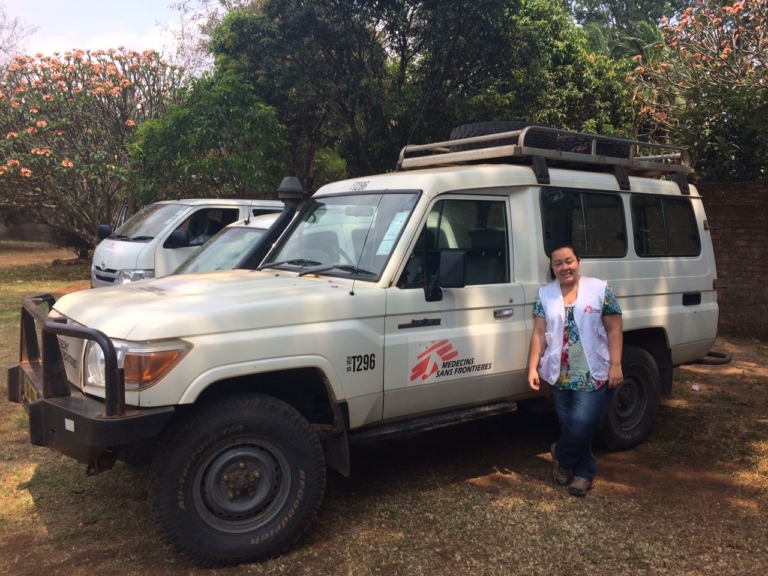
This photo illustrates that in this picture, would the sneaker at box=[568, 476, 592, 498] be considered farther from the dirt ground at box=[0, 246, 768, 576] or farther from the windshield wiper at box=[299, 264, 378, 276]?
the windshield wiper at box=[299, 264, 378, 276]

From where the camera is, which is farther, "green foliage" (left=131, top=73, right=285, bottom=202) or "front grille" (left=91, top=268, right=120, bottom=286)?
"green foliage" (left=131, top=73, right=285, bottom=202)

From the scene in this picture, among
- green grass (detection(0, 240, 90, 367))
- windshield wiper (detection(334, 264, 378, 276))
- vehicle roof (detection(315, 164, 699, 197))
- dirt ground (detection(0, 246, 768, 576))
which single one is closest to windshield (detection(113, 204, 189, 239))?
green grass (detection(0, 240, 90, 367))

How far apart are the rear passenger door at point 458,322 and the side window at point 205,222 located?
5928 mm

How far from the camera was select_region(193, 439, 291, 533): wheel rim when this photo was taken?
3400 millimetres

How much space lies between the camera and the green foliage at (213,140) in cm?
1228

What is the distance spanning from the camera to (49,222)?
17.6 meters

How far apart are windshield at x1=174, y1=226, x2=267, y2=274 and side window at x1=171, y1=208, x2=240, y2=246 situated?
6.04 ft

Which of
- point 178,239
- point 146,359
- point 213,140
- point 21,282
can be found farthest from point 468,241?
point 21,282

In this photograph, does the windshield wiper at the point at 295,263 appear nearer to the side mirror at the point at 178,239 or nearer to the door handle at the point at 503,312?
the door handle at the point at 503,312

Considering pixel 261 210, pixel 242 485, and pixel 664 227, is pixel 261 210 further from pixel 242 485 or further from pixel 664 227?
pixel 242 485

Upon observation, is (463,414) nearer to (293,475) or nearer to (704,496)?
(293,475)

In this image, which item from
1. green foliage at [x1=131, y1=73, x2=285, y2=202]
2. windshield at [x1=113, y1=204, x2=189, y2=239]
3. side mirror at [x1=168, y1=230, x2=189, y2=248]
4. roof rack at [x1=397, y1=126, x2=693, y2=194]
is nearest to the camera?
roof rack at [x1=397, y1=126, x2=693, y2=194]

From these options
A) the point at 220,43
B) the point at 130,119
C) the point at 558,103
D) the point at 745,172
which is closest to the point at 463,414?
the point at 745,172

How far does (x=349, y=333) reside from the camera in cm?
371
